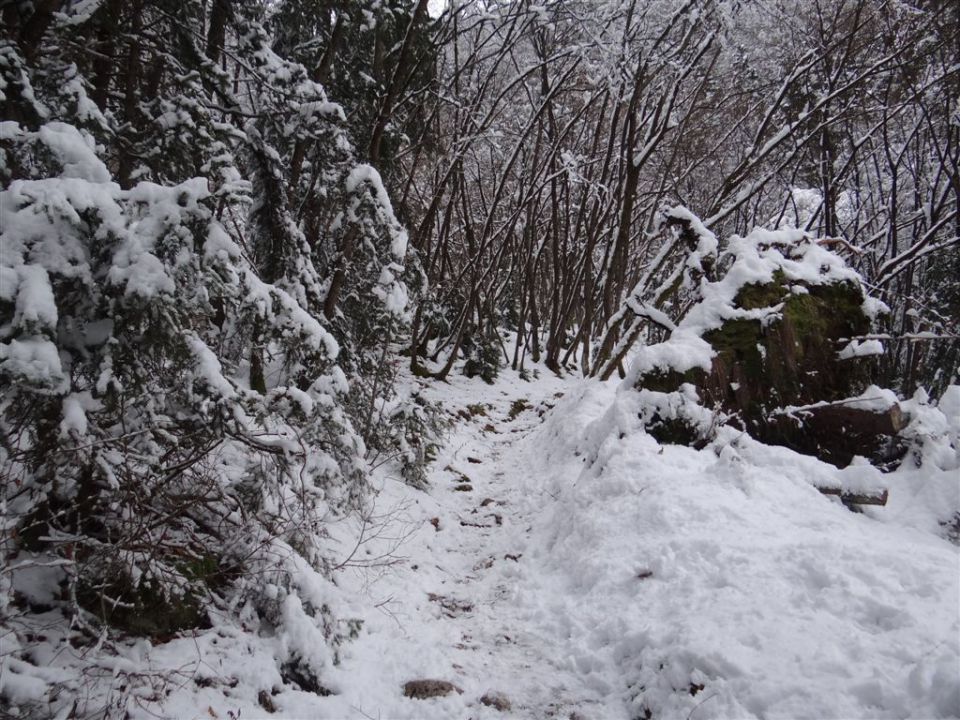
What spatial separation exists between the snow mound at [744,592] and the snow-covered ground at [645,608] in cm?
1

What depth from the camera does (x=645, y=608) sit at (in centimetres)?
352

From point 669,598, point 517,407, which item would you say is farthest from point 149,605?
point 517,407

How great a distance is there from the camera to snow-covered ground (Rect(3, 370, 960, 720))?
8.73ft

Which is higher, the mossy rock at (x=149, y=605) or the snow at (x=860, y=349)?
the snow at (x=860, y=349)

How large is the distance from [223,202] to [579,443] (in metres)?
5.17

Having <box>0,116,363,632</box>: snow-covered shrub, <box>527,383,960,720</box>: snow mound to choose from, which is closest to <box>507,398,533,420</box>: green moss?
<box>527,383,960,720</box>: snow mound

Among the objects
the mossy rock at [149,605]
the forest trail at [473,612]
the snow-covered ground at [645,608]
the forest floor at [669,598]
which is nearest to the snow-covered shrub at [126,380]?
the mossy rock at [149,605]

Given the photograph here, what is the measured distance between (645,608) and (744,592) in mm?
610

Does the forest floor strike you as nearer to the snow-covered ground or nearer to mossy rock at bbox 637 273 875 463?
the snow-covered ground

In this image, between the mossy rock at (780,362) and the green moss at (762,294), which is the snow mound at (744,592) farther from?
the green moss at (762,294)

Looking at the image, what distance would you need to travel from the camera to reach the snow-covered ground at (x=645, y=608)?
8.73 feet

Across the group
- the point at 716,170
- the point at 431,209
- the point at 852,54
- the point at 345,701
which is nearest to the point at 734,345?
the point at 345,701

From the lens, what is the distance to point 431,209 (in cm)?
1127

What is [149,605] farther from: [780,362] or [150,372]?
[780,362]
